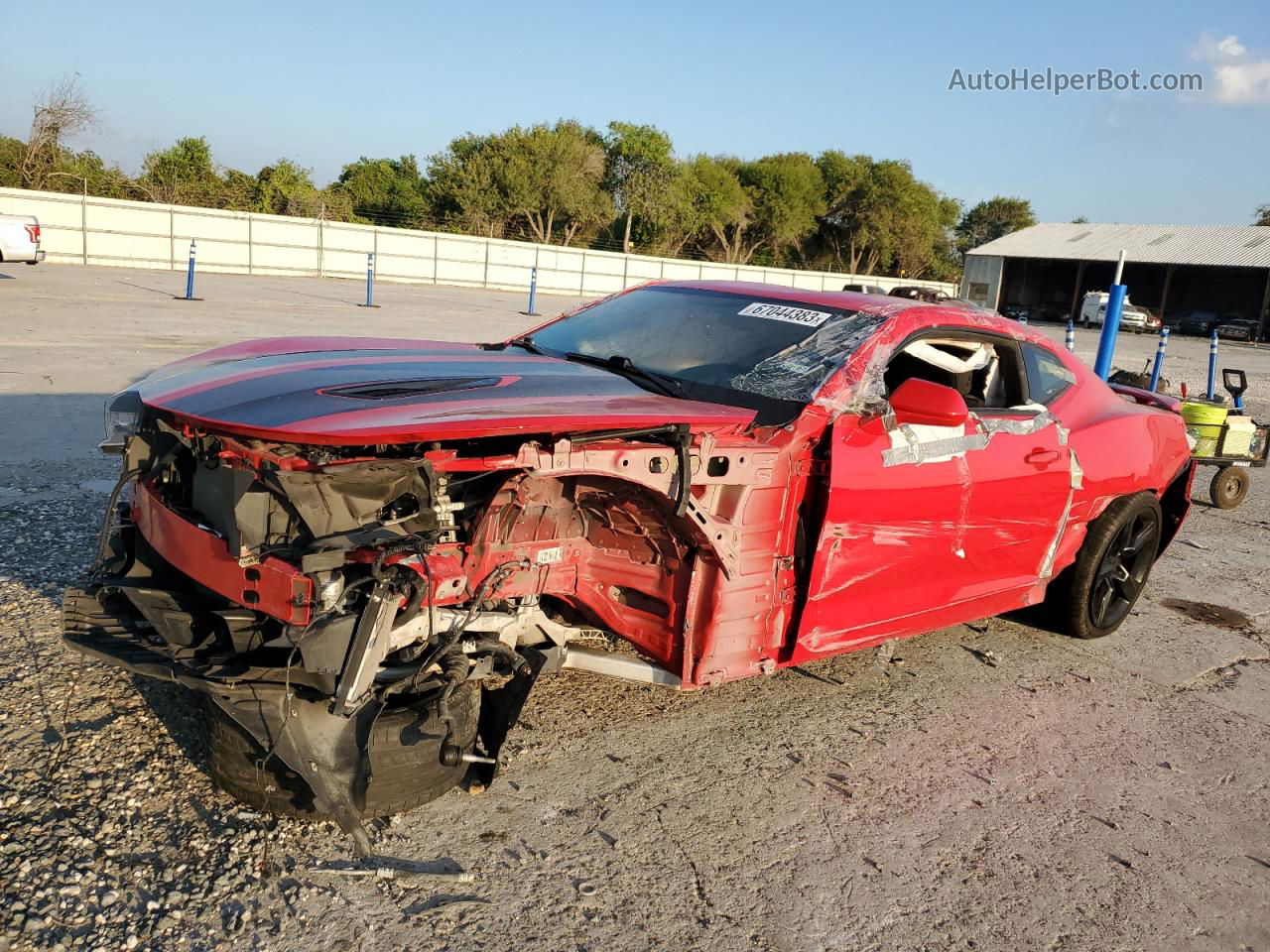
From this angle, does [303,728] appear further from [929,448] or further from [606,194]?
[606,194]

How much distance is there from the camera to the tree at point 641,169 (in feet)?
185

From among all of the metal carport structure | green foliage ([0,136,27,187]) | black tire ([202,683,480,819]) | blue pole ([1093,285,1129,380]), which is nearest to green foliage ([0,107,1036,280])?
green foliage ([0,136,27,187])

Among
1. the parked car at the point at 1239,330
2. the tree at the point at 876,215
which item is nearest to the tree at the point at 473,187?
the tree at the point at 876,215

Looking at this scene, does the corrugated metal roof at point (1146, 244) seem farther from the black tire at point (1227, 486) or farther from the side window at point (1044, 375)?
the side window at point (1044, 375)

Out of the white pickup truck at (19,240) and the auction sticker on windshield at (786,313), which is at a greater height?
the auction sticker on windshield at (786,313)

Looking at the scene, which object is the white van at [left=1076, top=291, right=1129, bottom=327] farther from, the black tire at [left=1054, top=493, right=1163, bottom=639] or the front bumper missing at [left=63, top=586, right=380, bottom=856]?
the front bumper missing at [left=63, top=586, right=380, bottom=856]

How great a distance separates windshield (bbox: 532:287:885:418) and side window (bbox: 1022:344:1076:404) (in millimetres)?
1054

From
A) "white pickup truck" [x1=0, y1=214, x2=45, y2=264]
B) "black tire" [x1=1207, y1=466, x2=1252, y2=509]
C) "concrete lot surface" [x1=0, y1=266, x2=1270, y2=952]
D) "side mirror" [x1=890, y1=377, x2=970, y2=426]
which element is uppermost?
"side mirror" [x1=890, y1=377, x2=970, y2=426]

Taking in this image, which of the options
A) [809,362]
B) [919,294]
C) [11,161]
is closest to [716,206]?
[11,161]

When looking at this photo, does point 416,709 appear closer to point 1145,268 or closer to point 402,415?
point 402,415

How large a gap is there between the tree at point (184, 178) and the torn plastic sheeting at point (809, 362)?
37559 millimetres

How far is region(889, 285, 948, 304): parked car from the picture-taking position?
5.11 metres

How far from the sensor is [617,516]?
3.39 m

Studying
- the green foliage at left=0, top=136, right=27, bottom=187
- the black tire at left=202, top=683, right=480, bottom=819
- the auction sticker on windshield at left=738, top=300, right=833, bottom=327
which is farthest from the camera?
the green foliage at left=0, top=136, right=27, bottom=187
